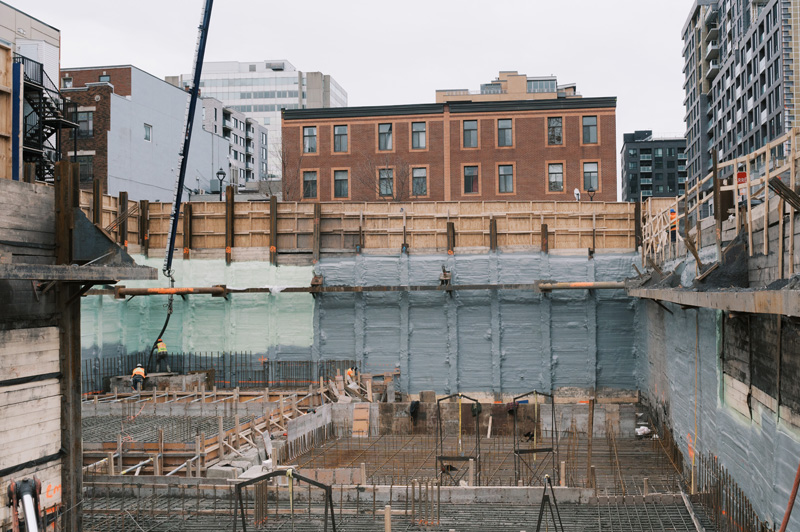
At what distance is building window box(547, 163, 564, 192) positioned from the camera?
45.9m

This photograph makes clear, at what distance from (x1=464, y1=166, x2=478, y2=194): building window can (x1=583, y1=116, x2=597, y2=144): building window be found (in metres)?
7.25

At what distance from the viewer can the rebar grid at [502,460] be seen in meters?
20.4

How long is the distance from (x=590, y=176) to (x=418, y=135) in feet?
37.6

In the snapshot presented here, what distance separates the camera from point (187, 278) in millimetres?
35312

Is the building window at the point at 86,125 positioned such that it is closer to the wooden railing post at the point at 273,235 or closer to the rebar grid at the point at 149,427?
the wooden railing post at the point at 273,235

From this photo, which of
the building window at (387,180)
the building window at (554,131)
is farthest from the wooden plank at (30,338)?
the building window at (554,131)

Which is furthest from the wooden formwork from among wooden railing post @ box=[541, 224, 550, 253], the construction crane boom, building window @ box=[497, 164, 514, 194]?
building window @ box=[497, 164, 514, 194]

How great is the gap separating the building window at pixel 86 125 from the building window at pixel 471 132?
85.4ft

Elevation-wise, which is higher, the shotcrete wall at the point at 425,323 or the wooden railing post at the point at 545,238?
the wooden railing post at the point at 545,238

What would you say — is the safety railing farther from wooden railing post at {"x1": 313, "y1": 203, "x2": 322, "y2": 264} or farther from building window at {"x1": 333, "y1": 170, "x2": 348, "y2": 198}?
building window at {"x1": 333, "y1": 170, "x2": 348, "y2": 198}

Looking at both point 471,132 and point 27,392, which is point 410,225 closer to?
point 471,132

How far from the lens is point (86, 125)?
50.0 meters

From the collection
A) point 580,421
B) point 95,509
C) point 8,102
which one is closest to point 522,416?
point 580,421

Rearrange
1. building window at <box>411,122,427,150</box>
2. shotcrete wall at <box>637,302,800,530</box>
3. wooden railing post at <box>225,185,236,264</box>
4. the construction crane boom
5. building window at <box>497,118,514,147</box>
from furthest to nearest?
building window at <box>411,122,427,150</box> → building window at <box>497,118,514,147</box> → wooden railing post at <box>225,185,236,264</box> → the construction crane boom → shotcrete wall at <box>637,302,800,530</box>
